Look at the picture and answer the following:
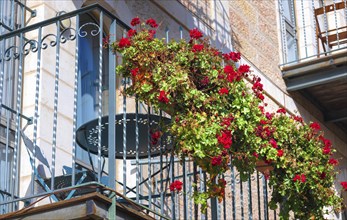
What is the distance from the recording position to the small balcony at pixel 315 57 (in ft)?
35.3

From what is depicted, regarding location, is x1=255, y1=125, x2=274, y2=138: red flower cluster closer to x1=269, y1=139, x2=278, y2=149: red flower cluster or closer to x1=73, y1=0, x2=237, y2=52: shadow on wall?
x1=269, y1=139, x2=278, y2=149: red flower cluster

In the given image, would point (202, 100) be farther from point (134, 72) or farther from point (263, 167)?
point (263, 167)

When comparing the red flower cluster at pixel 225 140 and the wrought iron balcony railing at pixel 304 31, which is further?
the wrought iron balcony railing at pixel 304 31

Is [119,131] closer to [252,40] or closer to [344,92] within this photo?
[252,40]

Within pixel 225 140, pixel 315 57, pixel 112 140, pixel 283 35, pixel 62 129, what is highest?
pixel 283 35

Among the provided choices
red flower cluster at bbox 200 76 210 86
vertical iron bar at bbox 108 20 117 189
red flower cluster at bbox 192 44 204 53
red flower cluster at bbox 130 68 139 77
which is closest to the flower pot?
red flower cluster at bbox 200 76 210 86

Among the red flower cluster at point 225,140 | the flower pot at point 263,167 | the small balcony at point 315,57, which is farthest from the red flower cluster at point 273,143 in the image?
the small balcony at point 315,57

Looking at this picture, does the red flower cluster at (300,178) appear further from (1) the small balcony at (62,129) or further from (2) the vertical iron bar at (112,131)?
(2) the vertical iron bar at (112,131)

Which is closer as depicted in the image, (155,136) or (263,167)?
(155,136)

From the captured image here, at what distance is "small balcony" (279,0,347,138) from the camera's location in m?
10.8

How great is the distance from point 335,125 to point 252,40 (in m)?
2.15

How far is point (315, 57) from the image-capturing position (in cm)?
1184

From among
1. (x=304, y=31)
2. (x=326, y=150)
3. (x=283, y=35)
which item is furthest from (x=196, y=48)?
(x=304, y=31)

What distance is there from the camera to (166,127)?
5.87 meters
